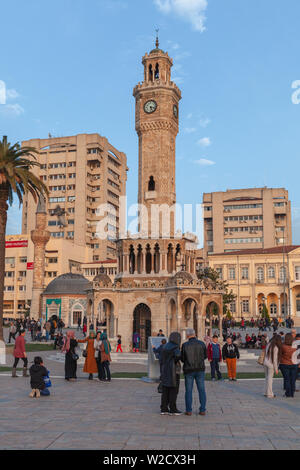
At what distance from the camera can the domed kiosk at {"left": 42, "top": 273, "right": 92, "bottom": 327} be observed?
66.1 meters

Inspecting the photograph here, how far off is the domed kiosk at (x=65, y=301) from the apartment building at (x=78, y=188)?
33759mm

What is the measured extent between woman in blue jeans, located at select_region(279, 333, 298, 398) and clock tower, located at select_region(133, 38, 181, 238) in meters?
23.9

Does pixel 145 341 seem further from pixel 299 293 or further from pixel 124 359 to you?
pixel 299 293

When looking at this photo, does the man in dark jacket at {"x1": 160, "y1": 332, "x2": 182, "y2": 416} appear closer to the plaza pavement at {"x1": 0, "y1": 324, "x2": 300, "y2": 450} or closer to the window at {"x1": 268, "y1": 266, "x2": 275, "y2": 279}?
the plaza pavement at {"x1": 0, "y1": 324, "x2": 300, "y2": 450}

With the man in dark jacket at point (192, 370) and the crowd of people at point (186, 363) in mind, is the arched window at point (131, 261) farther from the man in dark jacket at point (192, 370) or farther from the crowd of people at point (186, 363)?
the man in dark jacket at point (192, 370)

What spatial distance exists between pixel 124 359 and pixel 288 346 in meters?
16.3

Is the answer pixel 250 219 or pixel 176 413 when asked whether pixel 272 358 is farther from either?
pixel 250 219

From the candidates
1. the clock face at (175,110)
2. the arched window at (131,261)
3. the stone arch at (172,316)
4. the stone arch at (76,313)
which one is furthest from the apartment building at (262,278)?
the stone arch at (172,316)

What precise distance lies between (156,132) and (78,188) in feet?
221

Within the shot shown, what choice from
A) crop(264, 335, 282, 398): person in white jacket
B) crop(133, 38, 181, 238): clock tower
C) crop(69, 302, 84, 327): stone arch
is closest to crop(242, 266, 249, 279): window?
crop(69, 302, 84, 327): stone arch
